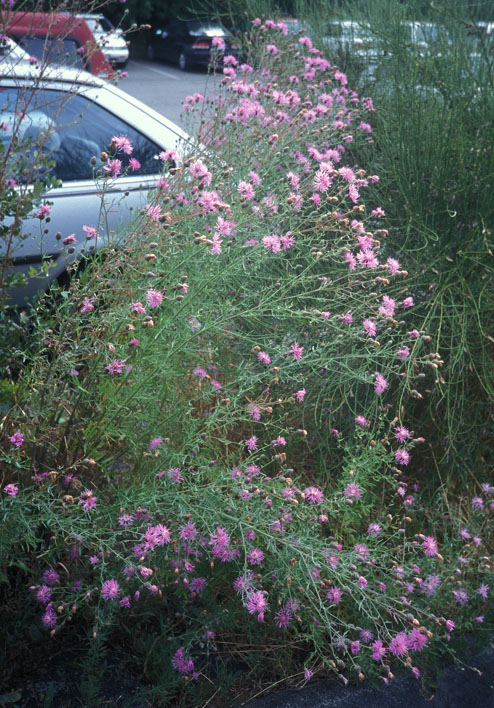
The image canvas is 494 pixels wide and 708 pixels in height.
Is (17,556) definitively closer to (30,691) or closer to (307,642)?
(30,691)

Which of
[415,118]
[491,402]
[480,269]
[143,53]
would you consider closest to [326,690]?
[491,402]

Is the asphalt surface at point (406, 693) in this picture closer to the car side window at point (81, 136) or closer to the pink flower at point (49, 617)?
the pink flower at point (49, 617)

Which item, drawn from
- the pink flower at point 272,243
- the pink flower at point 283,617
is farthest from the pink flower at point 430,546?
the pink flower at point 272,243

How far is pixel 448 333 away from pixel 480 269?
1.08 feet

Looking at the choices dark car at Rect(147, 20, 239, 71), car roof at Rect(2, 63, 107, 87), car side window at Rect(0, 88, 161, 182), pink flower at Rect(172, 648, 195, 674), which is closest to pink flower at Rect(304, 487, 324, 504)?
pink flower at Rect(172, 648, 195, 674)

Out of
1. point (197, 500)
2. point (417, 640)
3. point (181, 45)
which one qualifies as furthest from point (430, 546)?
point (181, 45)

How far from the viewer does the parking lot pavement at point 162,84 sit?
16000mm

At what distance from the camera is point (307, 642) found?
2410 millimetres

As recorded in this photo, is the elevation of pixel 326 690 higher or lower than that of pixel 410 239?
lower

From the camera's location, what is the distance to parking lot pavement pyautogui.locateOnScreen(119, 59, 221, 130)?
16.0m

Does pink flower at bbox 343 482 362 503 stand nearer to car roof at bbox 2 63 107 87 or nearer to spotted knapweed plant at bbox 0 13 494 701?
spotted knapweed plant at bbox 0 13 494 701

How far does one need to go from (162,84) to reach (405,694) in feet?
62.6

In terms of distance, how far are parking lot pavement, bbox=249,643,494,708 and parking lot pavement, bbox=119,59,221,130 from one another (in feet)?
42.3

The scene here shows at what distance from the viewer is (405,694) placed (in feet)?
7.71
